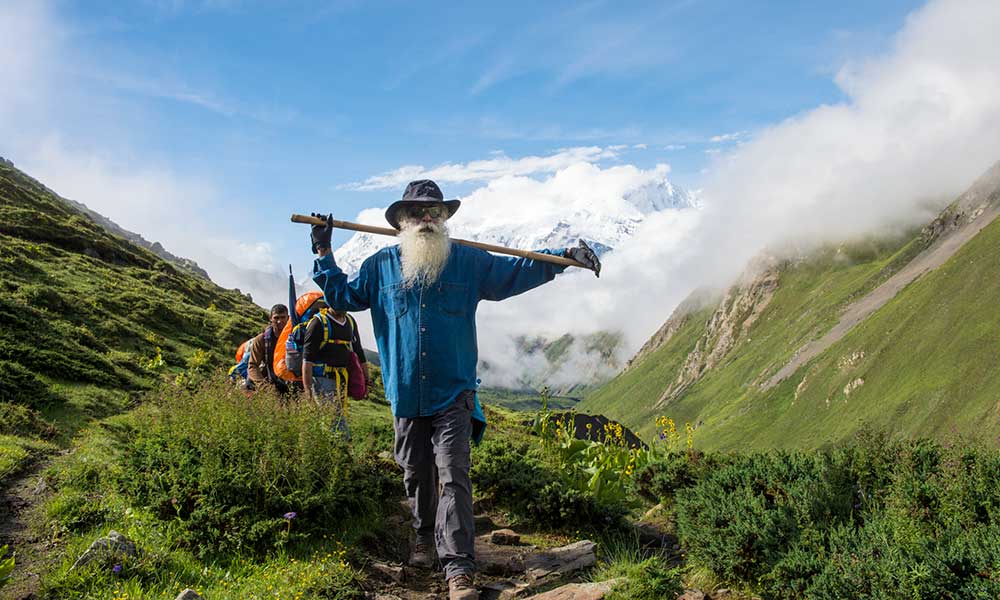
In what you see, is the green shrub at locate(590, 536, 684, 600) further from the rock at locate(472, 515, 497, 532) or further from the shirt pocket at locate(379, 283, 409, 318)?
the shirt pocket at locate(379, 283, 409, 318)

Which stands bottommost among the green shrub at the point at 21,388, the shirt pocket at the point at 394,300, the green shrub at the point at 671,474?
the green shrub at the point at 671,474

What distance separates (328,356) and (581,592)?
5195 mm

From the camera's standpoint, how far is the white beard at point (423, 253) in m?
6.42

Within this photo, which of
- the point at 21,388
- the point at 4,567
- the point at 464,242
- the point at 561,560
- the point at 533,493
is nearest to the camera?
the point at 4,567

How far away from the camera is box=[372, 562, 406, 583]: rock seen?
608 centimetres

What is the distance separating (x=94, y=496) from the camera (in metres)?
6.71

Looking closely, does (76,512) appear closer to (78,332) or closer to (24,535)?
(24,535)

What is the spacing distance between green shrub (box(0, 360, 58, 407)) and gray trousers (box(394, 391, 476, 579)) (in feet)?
26.4

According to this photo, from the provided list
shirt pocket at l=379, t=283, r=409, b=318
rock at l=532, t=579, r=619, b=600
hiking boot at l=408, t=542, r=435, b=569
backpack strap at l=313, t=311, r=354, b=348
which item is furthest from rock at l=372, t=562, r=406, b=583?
backpack strap at l=313, t=311, r=354, b=348

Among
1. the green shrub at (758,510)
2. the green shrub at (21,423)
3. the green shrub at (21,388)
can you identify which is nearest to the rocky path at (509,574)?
the green shrub at (758,510)

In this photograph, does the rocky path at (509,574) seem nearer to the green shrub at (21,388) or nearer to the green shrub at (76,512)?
the green shrub at (76,512)

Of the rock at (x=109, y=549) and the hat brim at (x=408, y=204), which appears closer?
the rock at (x=109, y=549)

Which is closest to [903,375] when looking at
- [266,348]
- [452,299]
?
[266,348]

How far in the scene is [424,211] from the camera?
6.81 meters
